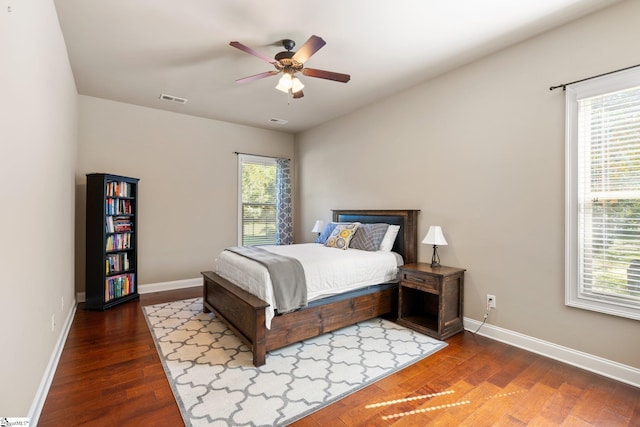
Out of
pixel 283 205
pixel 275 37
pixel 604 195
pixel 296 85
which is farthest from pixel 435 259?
pixel 283 205

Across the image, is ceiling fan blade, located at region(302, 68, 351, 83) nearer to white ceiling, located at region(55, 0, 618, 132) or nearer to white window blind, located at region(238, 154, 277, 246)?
white ceiling, located at region(55, 0, 618, 132)

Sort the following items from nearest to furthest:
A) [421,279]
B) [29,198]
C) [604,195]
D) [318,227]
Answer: [29,198] → [604,195] → [421,279] → [318,227]

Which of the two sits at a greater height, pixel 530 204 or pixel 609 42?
pixel 609 42

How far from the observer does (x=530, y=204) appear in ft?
8.87

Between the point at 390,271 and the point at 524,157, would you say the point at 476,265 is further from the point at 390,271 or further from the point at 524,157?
the point at 524,157

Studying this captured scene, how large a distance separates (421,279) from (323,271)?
1026 mm

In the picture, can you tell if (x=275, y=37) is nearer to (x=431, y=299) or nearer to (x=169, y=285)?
(x=431, y=299)

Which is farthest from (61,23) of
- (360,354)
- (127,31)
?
(360,354)

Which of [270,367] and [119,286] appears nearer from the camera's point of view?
[270,367]

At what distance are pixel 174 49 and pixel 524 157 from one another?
3412 mm

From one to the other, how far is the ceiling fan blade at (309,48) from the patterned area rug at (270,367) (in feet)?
8.05

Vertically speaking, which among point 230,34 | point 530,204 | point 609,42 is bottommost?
point 530,204

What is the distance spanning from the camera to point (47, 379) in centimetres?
209

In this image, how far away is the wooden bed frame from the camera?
97.9 inches
